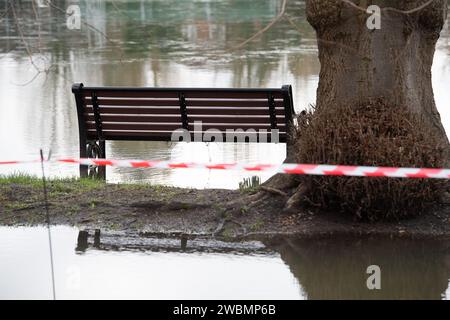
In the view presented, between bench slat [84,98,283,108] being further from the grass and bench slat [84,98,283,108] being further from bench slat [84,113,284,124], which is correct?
the grass

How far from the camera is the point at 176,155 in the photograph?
12.4 metres

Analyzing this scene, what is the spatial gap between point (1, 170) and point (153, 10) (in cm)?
1846

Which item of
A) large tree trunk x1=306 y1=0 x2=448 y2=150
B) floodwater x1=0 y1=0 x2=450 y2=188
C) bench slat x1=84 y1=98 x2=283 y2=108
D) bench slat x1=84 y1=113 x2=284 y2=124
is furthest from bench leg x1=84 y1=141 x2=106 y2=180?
large tree trunk x1=306 y1=0 x2=448 y2=150

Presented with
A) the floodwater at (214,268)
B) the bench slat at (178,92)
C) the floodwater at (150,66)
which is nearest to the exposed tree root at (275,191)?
the floodwater at (214,268)

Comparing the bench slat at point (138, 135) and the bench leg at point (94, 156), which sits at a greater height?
the bench slat at point (138, 135)

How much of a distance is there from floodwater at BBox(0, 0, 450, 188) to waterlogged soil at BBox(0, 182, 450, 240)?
1.33 metres

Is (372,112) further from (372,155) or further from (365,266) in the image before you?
(365,266)

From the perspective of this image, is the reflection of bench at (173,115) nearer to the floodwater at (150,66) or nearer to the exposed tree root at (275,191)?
the floodwater at (150,66)

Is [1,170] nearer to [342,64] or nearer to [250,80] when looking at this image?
[342,64]

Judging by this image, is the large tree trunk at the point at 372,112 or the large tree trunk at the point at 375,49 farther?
the large tree trunk at the point at 375,49

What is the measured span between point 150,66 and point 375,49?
1110cm

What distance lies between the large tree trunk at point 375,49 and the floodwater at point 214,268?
4.44 feet

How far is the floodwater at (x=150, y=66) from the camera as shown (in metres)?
12.4
